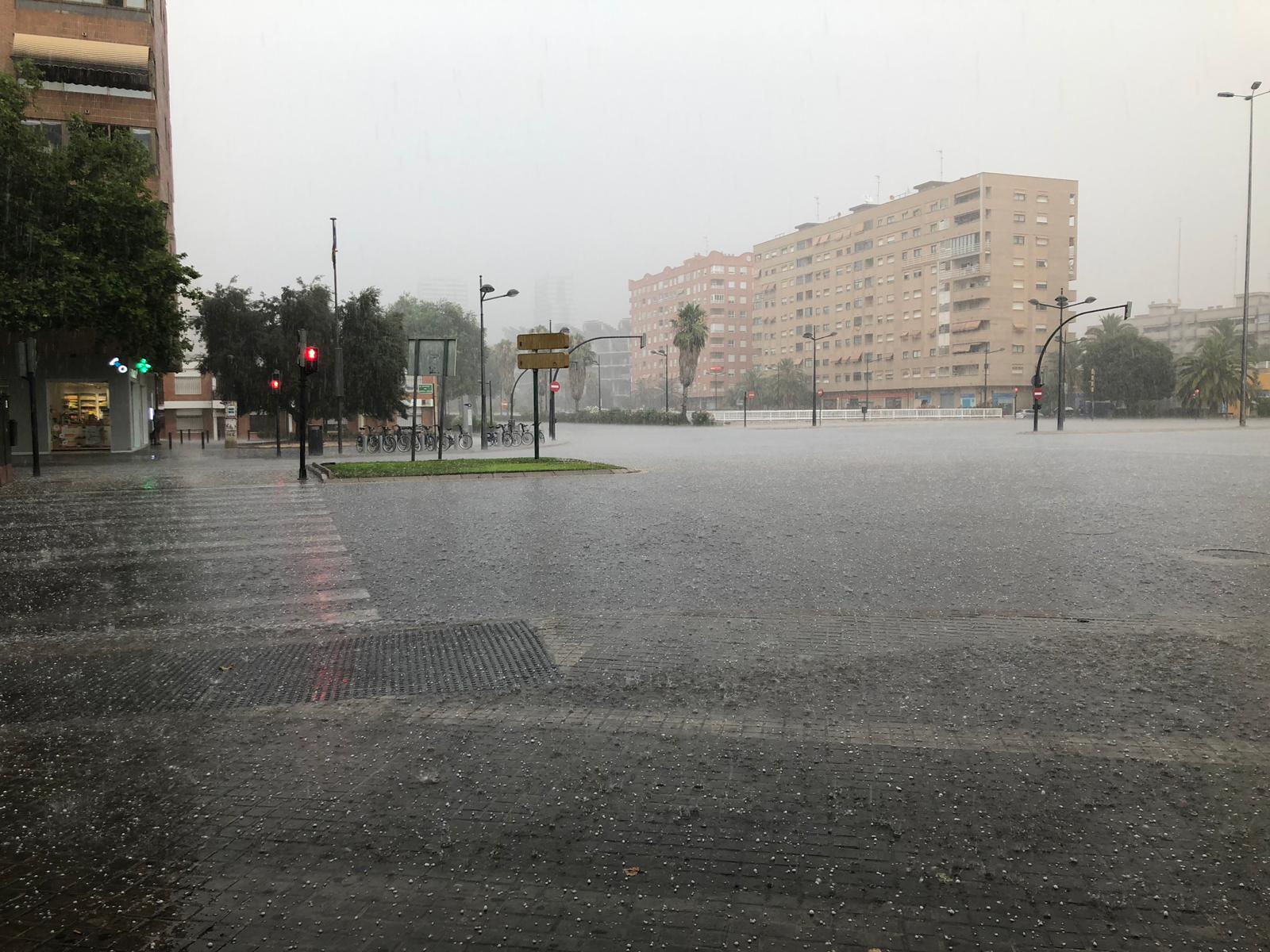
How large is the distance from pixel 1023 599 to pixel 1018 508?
6.93m

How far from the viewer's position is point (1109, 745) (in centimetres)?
421

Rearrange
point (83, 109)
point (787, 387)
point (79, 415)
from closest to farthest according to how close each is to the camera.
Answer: point (83, 109)
point (79, 415)
point (787, 387)

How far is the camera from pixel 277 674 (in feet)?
18.1

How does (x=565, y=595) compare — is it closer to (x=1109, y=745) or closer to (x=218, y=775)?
(x=218, y=775)

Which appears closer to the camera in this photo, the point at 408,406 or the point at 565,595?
the point at 565,595

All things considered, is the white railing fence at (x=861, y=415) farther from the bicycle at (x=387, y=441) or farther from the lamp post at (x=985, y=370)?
the bicycle at (x=387, y=441)

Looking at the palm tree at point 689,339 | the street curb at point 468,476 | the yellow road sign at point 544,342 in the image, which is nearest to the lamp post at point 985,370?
the palm tree at point 689,339

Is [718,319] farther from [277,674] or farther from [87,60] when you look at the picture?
[277,674]

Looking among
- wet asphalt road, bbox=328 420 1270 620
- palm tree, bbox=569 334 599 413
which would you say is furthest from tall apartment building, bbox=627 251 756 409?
wet asphalt road, bbox=328 420 1270 620

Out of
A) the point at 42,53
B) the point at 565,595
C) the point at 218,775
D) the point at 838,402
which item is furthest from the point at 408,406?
the point at 838,402

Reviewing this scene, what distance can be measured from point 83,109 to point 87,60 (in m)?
1.88

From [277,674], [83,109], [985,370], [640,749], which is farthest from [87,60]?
[985,370]

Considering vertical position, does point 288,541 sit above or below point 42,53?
below

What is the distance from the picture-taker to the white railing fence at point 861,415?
90.5 meters
